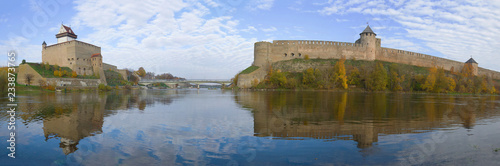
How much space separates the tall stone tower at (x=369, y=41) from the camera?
51656 mm

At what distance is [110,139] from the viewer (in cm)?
642

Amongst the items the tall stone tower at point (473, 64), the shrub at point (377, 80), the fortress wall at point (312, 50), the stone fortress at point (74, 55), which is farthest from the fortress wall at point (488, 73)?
the stone fortress at point (74, 55)

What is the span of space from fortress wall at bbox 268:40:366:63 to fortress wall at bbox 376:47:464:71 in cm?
601

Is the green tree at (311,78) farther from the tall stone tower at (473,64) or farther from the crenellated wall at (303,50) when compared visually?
the tall stone tower at (473,64)

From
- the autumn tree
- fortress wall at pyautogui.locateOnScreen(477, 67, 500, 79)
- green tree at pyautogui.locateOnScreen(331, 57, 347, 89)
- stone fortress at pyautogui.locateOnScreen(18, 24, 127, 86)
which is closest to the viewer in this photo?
the autumn tree

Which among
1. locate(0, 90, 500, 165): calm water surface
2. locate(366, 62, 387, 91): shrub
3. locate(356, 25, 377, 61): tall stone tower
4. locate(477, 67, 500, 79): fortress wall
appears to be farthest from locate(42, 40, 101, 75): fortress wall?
locate(477, 67, 500, 79): fortress wall

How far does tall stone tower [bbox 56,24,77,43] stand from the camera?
172 ft

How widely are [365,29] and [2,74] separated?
194ft

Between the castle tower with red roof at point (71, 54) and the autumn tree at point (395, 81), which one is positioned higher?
the castle tower with red roof at point (71, 54)

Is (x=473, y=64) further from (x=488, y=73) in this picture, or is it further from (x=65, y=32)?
(x=65, y=32)

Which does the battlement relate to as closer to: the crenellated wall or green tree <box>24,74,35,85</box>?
the crenellated wall

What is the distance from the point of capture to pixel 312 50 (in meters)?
52.5

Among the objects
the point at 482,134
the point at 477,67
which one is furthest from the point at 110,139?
the point at 477,67

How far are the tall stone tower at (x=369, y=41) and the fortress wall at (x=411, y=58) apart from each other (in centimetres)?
261
